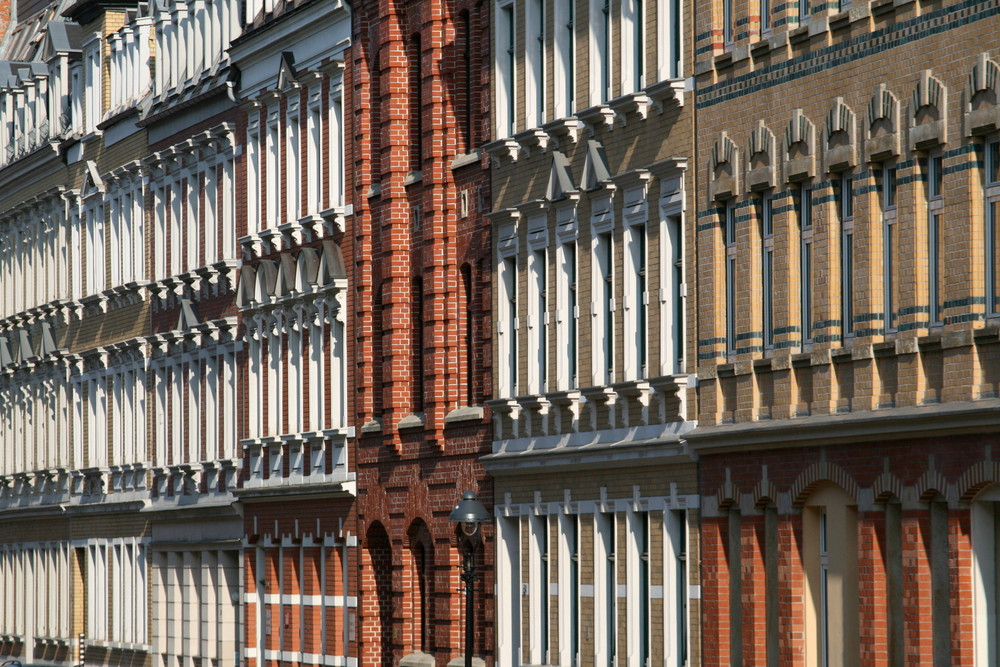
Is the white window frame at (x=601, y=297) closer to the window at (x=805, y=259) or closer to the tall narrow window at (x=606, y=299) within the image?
Answer: the tall narrow window at (x=606, y=299)

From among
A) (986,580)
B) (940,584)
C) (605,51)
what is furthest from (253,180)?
(986,580)

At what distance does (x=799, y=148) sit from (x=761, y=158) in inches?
43.2

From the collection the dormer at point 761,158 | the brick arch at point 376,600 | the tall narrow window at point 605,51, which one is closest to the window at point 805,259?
the dormer at point 761,158

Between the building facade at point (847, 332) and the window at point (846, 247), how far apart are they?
0.09 ft

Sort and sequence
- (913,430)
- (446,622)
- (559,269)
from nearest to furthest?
1. (913,430)
2. (559,269)
3. (446,622)

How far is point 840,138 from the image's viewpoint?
3272cm

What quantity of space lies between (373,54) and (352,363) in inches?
221

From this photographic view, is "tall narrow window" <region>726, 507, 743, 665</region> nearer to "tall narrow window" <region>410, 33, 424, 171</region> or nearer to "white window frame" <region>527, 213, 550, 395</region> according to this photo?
"white window frame" <region>527, 213, 550, 395</region>

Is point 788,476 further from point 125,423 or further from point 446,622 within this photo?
point 125,423

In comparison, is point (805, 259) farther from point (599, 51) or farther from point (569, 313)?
point (569, 313)

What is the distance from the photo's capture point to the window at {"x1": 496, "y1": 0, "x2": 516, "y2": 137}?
1698 inches

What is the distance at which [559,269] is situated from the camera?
4100cm

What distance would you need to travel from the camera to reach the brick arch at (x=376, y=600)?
4853 cm

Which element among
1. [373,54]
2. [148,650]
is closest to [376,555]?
[373,54]
